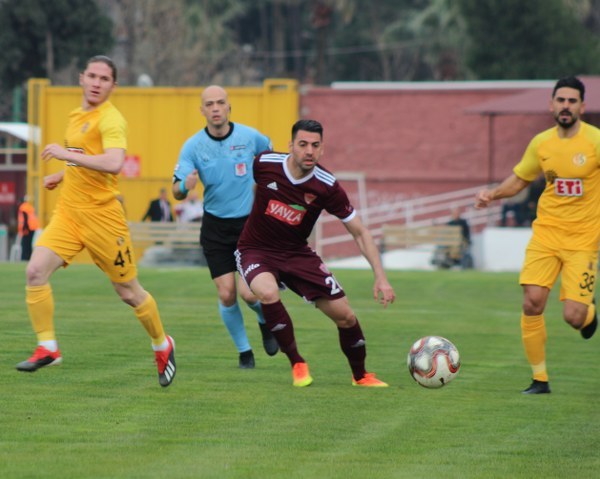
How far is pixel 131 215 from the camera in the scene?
3781cm

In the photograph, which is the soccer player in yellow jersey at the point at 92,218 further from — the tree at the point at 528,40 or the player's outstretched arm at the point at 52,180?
the tree at the point at 528,40

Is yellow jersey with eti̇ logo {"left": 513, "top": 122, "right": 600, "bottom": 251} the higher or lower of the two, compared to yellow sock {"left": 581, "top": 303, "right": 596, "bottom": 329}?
higher

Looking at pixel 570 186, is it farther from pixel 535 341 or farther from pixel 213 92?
pixel 213 92

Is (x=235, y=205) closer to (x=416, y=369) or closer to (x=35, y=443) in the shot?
(x=416, y=369)

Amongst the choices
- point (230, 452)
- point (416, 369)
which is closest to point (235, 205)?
point (416, 369)

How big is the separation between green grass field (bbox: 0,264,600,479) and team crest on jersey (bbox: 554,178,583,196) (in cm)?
149

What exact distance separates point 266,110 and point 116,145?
2647 cm

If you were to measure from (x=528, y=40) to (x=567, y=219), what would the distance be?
44.4 metres

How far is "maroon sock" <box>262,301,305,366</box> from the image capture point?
1028cm

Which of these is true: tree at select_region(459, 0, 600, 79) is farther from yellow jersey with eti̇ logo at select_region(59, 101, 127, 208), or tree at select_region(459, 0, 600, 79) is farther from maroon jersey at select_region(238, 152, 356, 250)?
yellow jersey with eti̇ logo at select_region(59, 101, 127, 208)

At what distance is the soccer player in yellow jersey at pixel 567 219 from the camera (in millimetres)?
10445

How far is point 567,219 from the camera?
10492 millimetres

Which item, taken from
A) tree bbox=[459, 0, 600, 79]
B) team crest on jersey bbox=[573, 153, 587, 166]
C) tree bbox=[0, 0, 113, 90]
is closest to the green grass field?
team crest on jersey bbox=[573, 153, 587, 166]

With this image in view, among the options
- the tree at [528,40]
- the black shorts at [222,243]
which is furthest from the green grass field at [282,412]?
the tree at [528,40]
